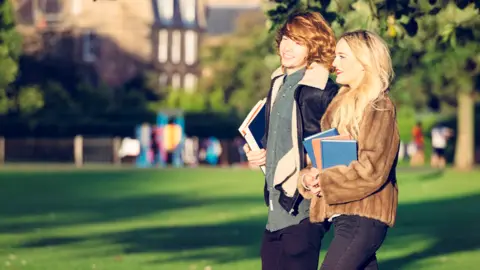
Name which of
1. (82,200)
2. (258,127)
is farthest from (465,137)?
(258,127)

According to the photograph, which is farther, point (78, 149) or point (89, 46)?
point (89, 46)

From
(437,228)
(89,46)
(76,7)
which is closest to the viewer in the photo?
(437,228)

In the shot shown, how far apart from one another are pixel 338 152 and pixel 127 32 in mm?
82461

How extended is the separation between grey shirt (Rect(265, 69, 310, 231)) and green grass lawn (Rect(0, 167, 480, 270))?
6904 millimetres

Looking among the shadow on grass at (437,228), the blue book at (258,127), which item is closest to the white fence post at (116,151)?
the shadow on grass at (437,228)

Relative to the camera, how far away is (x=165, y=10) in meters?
92.6

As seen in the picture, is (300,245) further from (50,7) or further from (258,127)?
(50,7)

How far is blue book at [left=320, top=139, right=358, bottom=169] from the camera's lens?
257 inches

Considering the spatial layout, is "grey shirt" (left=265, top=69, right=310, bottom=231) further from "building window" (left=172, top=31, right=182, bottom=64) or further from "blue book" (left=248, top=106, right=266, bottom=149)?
"building window" (left=172, top=31, right=182, bottom=64)

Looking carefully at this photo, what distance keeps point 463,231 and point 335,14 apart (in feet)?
25.2

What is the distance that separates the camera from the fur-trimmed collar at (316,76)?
6.91m

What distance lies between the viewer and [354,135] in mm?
6621

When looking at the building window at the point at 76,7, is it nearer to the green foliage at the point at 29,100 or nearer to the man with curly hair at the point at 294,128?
the green foliage at the point at 29,100

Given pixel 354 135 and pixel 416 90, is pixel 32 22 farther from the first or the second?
pixel 354 135
